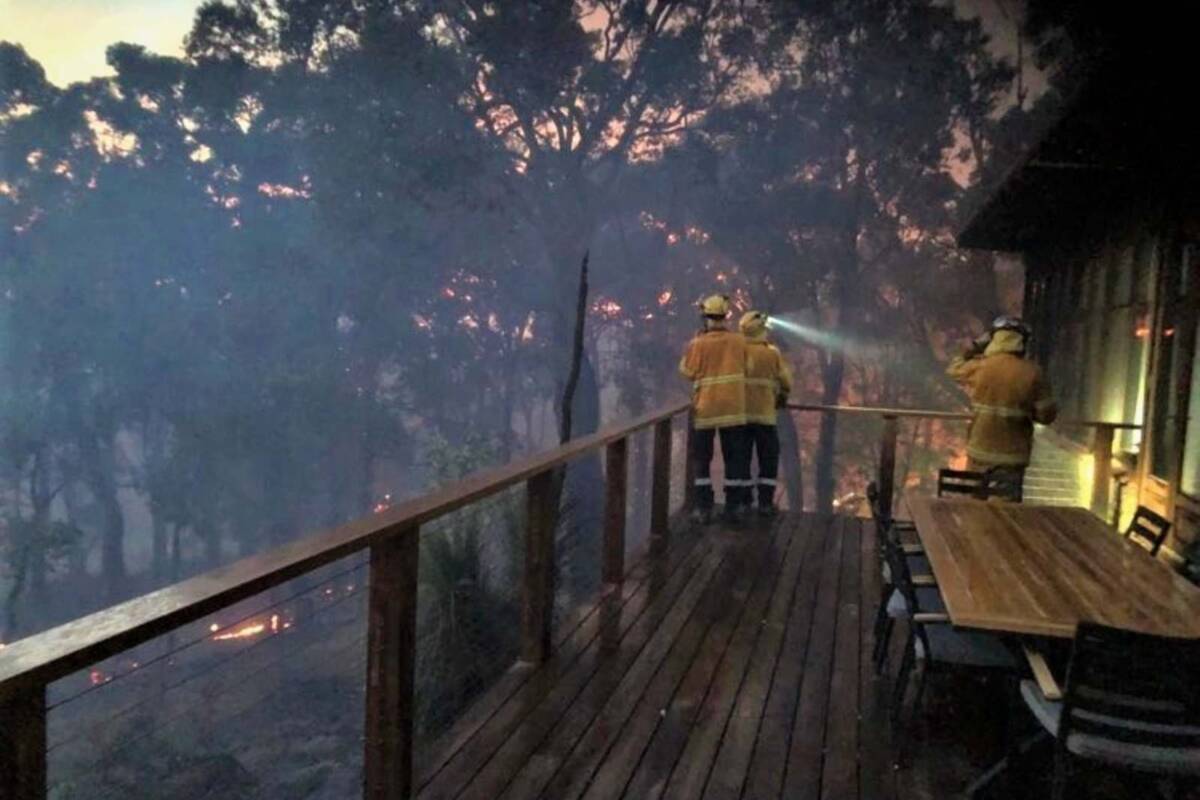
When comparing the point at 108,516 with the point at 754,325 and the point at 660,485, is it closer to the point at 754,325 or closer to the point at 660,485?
the point at 660,485

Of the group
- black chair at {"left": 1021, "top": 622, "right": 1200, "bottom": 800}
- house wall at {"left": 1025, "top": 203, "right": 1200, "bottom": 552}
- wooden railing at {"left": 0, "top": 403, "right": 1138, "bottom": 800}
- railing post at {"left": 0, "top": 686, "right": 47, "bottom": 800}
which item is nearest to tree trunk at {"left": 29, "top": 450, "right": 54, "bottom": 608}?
wooden railing at {"left": 0, "top": 403, "right": 1138, "bottom": 800}

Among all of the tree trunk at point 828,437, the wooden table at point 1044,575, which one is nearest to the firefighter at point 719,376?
the wooden table at point 1044,575

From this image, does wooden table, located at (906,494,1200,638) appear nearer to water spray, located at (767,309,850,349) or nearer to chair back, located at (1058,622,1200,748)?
chair back, located at (1058,622,1200,748)

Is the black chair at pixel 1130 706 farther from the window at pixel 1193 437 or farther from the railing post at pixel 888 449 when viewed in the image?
the railing post at pixel 888 449

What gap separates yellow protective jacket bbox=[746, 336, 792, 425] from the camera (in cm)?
657

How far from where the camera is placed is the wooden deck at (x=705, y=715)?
279 cm

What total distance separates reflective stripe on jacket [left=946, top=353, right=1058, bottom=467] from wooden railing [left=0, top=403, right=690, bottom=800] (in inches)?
90.5

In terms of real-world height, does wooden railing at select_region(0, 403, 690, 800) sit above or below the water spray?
below

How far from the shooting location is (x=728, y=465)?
6945mm

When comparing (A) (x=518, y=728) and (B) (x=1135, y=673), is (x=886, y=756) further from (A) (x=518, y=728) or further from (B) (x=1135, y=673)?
(A) (x=518, y=728)

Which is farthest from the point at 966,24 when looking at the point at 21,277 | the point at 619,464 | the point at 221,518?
the point at 21,277

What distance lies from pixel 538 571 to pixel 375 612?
4.46 feet

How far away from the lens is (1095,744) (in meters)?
2.29

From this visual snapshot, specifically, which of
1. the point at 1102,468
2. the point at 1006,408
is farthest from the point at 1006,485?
the point at 1102,468
